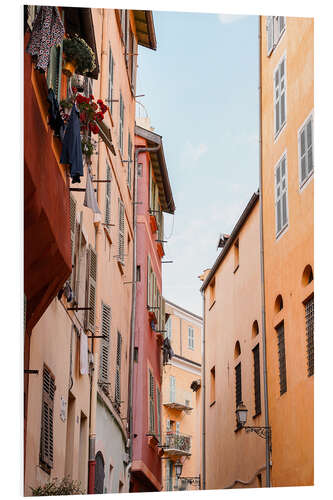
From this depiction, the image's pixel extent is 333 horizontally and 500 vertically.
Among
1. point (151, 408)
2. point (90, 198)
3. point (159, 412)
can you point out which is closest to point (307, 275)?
point (90, 198)

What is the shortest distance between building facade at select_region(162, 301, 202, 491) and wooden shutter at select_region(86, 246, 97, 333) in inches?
79.4

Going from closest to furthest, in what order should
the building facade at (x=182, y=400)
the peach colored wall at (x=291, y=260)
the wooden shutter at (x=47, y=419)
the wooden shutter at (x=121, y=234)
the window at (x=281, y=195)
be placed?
the wooden shutter at (x=47, y=419) → the peach colored wall at (x=291, y=260) → the window at (x=281, y=195) → the wooden shutter at (x=121, y=234) → the building facade at (x=182, y=400)

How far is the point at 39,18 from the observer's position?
20.8ft

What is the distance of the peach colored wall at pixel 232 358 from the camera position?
35.2 feet

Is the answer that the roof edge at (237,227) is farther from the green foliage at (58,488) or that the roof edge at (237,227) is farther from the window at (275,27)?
the green foliage at (58,488)

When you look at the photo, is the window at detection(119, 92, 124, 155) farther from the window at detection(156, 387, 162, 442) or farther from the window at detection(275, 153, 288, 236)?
the window at detection(156, 387, 162, 442)

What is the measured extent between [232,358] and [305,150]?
3400 millimetres

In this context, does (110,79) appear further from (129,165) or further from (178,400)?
(178,400)

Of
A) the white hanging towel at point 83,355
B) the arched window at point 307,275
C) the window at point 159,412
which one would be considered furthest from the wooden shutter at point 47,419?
the window at point 159,412

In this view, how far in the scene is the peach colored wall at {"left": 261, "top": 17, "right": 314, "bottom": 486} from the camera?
355 inches

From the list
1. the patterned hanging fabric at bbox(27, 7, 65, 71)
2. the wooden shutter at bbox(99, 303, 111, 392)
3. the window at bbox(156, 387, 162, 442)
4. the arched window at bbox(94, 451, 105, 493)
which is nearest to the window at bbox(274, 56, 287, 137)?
the wooden shutter at bbox(99, 303, 111, 392)

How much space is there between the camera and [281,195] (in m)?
10.7

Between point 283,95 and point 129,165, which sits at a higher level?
point 283,95

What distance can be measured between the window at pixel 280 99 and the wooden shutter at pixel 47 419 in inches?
172
